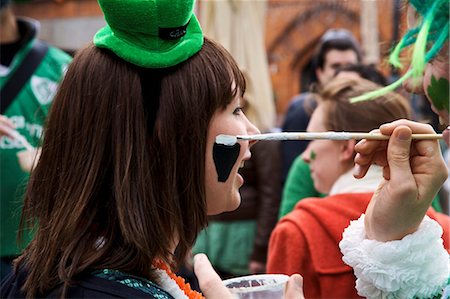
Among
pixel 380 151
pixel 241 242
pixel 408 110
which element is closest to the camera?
pixel 380 151

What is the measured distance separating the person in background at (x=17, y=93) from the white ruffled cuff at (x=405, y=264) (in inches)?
55.0

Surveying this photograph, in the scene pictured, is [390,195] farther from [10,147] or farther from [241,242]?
[241,242]

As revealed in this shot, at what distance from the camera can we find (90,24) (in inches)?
391

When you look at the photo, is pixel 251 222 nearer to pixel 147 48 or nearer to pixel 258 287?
pixel 258 287

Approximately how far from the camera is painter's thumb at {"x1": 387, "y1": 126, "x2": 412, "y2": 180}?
4.54 ft

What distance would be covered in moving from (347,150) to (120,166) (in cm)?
114

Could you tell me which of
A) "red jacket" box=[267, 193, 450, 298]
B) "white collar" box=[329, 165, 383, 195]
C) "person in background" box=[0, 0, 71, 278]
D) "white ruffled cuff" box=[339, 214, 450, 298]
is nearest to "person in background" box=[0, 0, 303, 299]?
"white ruffled cuff" box=[339, 214, 450, 298]

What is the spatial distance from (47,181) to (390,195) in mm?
715

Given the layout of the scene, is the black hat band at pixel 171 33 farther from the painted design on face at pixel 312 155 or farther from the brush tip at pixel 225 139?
the painted design on face at pixel 312 155

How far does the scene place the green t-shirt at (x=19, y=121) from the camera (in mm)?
2637

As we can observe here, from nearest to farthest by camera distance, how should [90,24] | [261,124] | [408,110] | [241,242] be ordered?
[408,110], [241,242], [261,124], [90,24]

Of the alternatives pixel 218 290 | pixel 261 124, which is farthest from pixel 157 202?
pixel 261 124

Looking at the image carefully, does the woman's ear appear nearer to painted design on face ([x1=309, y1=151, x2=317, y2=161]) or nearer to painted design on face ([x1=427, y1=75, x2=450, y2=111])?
painted design on face ([x1=309, y1=151, x2=317, y2=161])

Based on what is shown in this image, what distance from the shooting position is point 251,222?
3.64 meters
